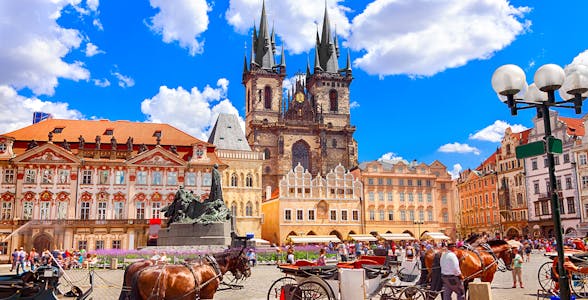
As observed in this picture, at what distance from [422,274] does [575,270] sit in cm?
293

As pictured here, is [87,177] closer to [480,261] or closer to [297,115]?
[297,115]

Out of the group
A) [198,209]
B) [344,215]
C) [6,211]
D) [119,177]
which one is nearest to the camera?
[198,209]

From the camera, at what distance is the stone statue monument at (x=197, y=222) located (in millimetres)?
22328

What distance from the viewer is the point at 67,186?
42.6 meters

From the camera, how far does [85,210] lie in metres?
42.9

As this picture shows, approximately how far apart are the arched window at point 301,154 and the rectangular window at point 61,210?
32.4 meters

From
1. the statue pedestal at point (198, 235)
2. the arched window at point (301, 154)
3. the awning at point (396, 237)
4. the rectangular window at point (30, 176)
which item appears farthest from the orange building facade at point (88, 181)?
the arched window at point (301, 154)

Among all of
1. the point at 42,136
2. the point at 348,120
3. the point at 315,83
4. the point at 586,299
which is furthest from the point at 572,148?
the point at 42,136

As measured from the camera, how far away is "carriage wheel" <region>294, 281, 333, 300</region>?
9.13 m

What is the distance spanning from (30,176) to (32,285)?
1505 inches

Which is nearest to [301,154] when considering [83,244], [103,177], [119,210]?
[119,210]

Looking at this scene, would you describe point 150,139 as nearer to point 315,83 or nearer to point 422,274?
point 315,83

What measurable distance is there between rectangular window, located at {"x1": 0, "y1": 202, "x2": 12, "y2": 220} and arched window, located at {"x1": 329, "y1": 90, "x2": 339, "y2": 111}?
44383 mm

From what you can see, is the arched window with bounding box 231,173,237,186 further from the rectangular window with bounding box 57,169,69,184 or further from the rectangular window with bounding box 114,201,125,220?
the rectangular window with bounding box 57,169,69,184
